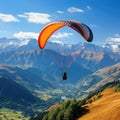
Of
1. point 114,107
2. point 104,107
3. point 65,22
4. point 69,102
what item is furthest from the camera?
point 69,102

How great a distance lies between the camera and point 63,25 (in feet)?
162

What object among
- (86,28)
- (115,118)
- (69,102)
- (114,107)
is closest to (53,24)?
(86,28)

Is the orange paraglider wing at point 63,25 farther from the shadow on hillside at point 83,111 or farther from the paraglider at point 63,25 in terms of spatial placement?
the shadow on hillside at point 83,111

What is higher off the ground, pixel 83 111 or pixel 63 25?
pixel 63 25

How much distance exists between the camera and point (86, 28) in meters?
52.7

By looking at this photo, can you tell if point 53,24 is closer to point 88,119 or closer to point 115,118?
point 115,118

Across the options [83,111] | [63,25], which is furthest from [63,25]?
[83,111]

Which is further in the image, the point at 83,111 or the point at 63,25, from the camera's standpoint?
the point at 83,111

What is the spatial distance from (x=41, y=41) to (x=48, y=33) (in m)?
1.99

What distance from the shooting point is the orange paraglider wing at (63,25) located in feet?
162

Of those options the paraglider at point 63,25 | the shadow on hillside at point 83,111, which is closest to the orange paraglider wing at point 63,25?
the paraglider at point 63,25

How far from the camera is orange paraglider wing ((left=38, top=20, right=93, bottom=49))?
49.4 meters

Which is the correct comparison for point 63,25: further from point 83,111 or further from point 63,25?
point 83,111

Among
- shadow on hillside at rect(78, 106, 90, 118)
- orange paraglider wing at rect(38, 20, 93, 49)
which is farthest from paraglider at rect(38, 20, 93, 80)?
shadow on hillside at rect(78, 106, 90, 118)
